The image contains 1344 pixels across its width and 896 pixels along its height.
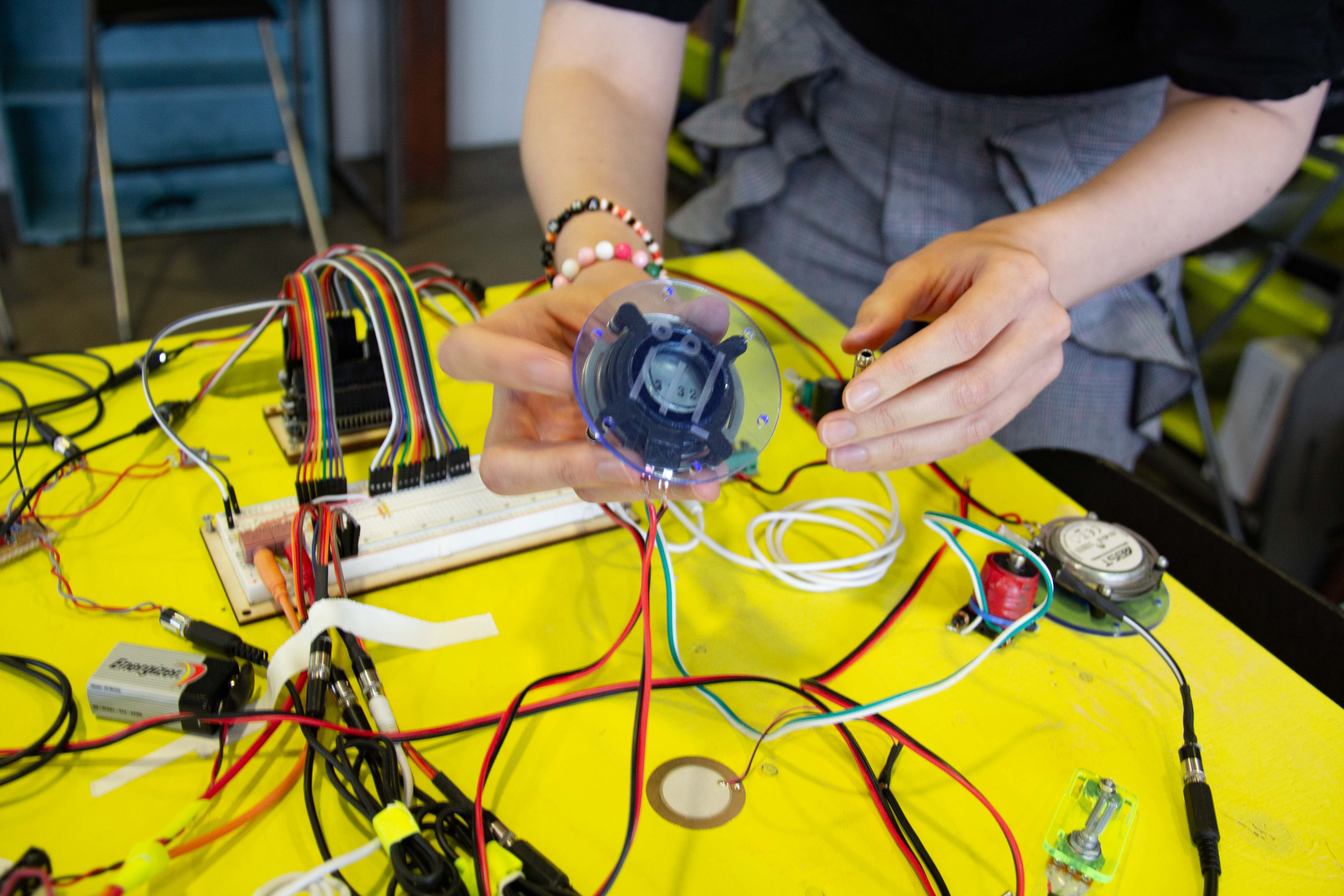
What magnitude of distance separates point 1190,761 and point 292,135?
255 centimetres

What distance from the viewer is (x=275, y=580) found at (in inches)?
24.4

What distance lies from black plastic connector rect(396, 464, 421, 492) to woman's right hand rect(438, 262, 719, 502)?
Answer: 109mm

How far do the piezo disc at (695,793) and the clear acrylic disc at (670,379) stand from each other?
179 mm

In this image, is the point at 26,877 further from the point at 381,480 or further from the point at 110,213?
the point at 110,213

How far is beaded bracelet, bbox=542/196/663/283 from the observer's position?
33.6 inches

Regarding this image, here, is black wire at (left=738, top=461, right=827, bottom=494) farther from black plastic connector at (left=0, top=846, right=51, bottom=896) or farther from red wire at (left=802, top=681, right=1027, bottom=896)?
black plastic connector at (left=0, top=846, right=51, bottom=896)

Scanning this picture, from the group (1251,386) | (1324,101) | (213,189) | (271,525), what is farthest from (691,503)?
(213,189)

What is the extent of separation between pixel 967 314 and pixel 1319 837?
1.28 feet

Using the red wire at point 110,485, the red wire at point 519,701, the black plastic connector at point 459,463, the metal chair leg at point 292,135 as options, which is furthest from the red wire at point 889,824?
the metal chair leg at point 292,135

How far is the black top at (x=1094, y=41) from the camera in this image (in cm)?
81

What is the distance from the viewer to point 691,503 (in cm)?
76

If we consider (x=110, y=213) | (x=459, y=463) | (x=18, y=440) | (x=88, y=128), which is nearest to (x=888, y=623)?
(x=459, y=463)

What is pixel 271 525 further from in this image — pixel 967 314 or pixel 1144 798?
pixel 1144 798

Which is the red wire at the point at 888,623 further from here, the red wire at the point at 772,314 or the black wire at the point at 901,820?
the red wire at the point at 772,314
